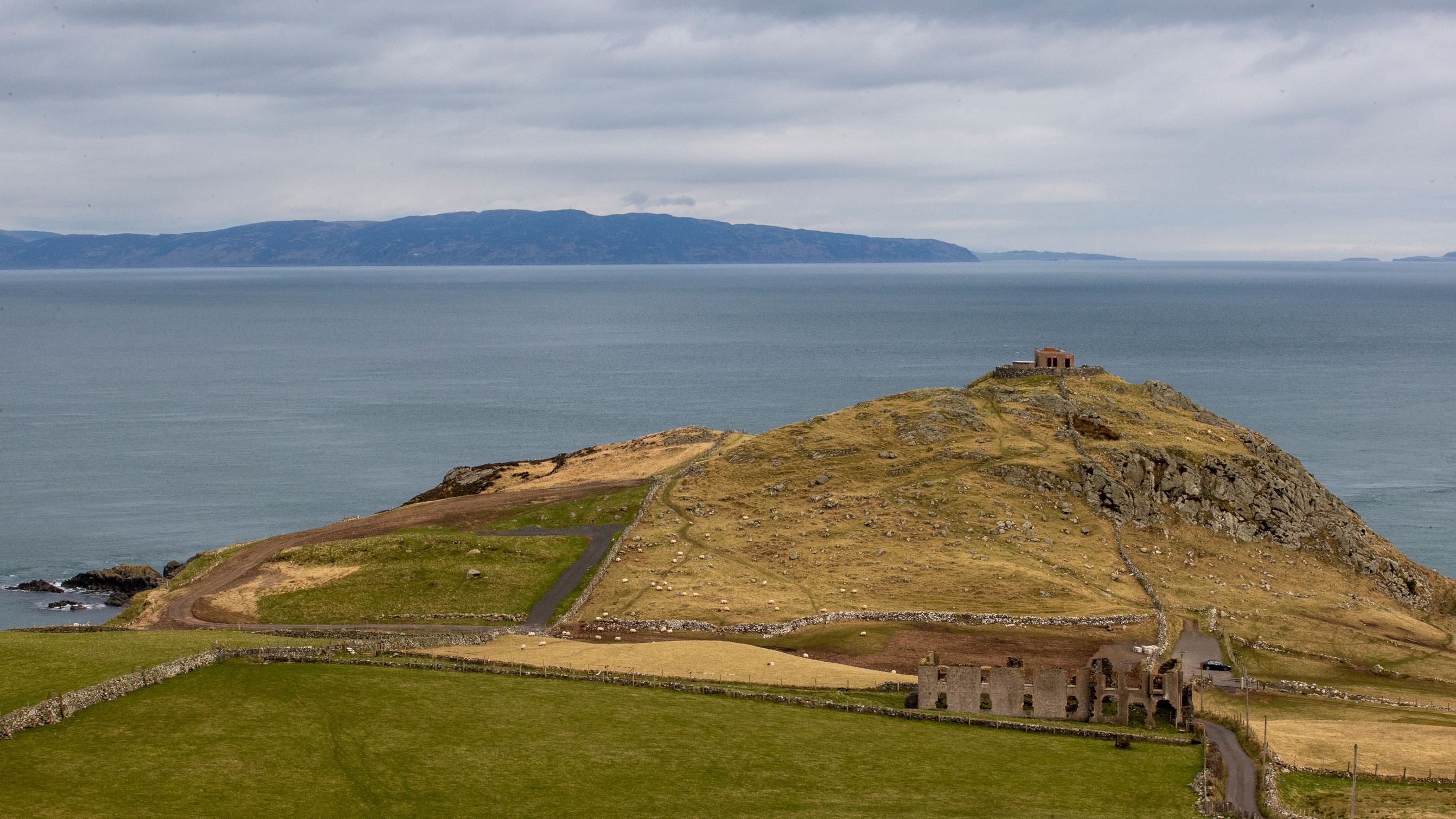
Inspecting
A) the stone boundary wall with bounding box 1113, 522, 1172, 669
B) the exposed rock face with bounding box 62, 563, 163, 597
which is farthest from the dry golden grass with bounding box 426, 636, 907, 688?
the exposed rock face with bounding box 62, 563, 163, 597

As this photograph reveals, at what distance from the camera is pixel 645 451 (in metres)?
114

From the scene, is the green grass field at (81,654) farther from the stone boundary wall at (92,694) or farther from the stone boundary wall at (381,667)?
the stone boundary wall at (381,667)

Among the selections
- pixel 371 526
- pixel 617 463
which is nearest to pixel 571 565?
pixel 371 526

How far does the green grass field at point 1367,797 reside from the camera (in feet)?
144

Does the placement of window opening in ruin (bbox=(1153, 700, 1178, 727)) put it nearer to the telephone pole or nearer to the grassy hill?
the telephone pole

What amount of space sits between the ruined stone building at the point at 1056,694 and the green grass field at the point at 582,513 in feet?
133

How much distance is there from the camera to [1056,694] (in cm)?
5669

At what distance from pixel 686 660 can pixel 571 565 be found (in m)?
22.1

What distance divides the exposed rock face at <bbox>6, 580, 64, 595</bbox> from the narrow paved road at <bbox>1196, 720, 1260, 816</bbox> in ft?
298

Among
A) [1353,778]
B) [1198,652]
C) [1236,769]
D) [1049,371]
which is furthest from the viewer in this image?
[1049,371]

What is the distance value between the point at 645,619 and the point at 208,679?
30209 millimetres

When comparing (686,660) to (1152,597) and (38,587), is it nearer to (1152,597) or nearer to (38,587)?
(1152,597)

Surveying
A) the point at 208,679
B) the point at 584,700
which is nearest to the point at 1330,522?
the point at 584,700

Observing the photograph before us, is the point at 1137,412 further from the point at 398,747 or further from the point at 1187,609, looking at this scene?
the point at 398,747
